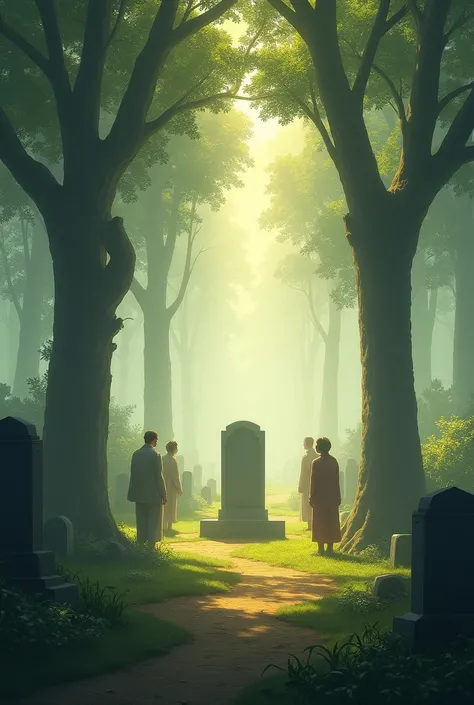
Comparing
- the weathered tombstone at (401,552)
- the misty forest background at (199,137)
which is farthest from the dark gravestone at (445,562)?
the misty forest background at (199,137)

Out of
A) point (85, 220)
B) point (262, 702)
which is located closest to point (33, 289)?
point (85, 220)

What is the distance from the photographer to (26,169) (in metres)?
15.6

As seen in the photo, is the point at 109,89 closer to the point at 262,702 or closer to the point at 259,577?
the point at 259,577

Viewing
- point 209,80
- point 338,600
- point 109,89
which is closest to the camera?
point 338,600

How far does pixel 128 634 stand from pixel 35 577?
1.05 meters

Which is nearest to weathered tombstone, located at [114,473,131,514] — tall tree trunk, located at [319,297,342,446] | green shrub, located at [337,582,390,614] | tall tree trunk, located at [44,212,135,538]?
tall tree trunk, located at [44,212,135,538]

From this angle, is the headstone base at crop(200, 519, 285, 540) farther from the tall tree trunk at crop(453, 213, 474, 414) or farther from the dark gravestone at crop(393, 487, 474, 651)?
the tall tree trunk at crop(453, 213, 474, 414)

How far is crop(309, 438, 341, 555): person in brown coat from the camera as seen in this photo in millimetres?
16516

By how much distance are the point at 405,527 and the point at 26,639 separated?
919 centimetres

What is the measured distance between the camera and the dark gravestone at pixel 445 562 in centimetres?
831

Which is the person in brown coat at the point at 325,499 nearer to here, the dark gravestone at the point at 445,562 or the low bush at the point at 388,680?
the dark gravestone at the point at 445,562

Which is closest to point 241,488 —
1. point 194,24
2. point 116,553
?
point 116,553

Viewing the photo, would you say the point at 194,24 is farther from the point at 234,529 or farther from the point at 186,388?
the point at 186,388

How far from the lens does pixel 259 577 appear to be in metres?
14.5
